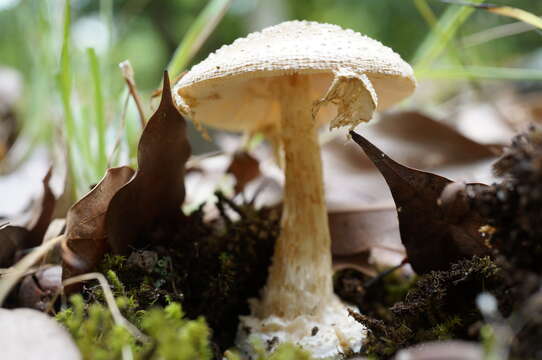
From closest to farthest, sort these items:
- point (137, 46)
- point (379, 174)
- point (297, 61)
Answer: point (297, 61), point (379, 174), point (137, 46)

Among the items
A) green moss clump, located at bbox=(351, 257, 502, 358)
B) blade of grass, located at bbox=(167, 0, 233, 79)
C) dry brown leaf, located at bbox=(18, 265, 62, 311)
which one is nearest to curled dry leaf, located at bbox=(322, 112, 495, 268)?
green moss clump, located at bbox=(351, 257, 502, 358)

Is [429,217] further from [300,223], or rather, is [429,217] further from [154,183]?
[154,183]

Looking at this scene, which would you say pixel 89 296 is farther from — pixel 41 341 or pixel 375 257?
pixel 375 257

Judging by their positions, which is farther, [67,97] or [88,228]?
[67,97]

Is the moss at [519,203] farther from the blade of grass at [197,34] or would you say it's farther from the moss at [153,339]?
the blade of grass at [197,34]

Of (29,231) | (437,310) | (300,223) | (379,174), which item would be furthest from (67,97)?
(437,310)

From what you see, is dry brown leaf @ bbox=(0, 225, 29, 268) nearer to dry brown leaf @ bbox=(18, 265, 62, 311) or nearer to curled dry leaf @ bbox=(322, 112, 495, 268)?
dry brown leaf @ bbox=(18, 265, 62, 311)

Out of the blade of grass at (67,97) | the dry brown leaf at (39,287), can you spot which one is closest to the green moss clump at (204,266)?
the dry brown leaf at (39,287)
